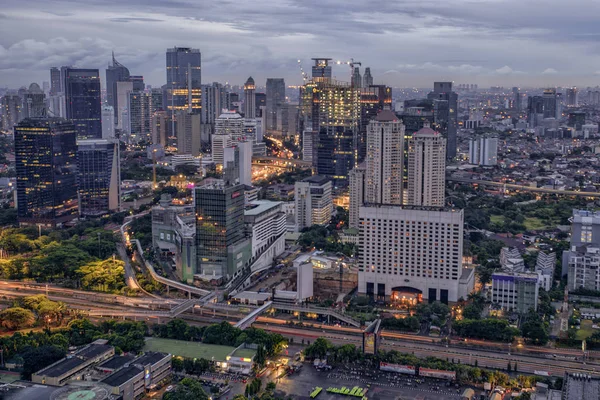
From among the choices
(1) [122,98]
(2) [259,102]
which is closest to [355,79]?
(2) [259,102]

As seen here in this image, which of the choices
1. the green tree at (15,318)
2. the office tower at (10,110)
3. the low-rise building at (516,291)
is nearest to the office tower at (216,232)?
the green tree at (15,318)

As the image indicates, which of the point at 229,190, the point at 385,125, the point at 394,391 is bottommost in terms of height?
the point at 394,391

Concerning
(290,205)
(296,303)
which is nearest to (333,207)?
(290,205)

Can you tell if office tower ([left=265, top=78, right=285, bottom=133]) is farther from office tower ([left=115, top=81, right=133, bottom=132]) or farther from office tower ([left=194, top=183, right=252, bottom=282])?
office tower ([left=194, top=183, right=252, bottom=282])

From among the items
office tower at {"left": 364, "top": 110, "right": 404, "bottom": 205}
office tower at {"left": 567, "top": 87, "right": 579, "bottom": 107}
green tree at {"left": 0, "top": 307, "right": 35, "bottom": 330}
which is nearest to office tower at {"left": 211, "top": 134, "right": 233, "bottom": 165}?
office tower at {"left": 364, "top": 110, "right": 404, "bottom": 205}

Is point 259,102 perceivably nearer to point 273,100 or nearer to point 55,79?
point 273,100

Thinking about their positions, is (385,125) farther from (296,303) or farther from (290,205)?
(296,303)

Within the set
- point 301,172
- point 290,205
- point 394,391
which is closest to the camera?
point 394,391
